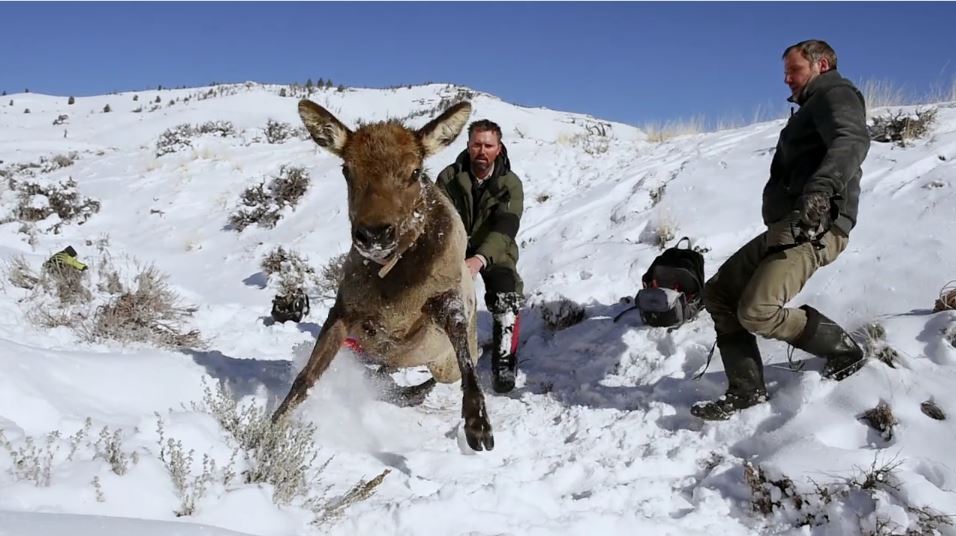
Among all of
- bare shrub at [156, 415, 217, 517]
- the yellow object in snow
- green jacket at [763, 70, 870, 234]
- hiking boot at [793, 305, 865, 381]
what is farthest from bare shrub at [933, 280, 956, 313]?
the yellow object in snow

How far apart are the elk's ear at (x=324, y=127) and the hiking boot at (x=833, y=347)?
2.98 metres

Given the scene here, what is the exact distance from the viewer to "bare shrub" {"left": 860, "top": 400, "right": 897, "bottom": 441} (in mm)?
3391

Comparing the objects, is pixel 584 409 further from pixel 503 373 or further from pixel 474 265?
pixel 474 265

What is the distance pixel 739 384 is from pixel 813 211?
1.15 meters

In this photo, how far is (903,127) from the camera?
7195 millimetres

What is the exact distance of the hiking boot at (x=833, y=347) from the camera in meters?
3.79

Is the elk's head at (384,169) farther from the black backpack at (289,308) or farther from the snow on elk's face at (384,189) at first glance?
the black backpack at (289,308)

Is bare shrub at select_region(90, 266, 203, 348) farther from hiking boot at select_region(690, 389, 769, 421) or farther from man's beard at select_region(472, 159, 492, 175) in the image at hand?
hiking boot at select_region(690, 389, 769, 421)

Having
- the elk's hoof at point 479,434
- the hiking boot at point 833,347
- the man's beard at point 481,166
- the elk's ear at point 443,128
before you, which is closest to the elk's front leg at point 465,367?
the elk's hoof at point 479,434

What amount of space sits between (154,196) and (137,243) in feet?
8.55

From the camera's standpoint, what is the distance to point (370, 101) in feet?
119

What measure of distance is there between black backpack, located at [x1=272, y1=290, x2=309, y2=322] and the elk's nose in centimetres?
377

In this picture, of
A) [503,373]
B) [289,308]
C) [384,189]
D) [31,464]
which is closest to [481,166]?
[503,373]

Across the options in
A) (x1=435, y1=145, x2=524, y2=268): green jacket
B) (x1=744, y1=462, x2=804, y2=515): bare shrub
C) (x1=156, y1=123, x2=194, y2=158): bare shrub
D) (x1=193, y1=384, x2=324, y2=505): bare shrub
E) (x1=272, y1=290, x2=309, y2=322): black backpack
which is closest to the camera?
(x1=193, y1=384, x2=324, y2=505): bare shrub
